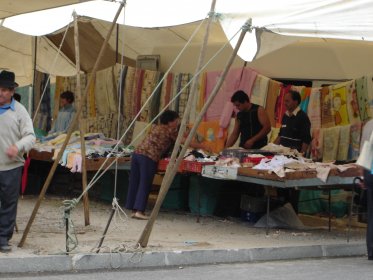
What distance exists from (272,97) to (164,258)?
220 inches

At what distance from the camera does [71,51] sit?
17109mm

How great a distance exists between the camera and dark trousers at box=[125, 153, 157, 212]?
1120cm

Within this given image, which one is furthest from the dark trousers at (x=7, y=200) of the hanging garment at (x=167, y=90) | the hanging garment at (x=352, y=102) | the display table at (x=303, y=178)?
the hanging garment at (x=167, y=90)

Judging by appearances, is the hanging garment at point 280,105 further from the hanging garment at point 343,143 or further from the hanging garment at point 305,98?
the hanging garment at point 343,143

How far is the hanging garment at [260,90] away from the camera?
1303 centimetres

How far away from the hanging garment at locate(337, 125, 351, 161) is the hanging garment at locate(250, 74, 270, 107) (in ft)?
4.98

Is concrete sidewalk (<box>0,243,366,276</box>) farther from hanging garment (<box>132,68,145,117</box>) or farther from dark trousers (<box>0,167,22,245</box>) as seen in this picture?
hanging garment (<box>132,68,145,117</box>)

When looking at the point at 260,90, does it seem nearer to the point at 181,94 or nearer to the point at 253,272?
the point at 181,94

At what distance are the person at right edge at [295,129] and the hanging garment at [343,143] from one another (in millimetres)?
872

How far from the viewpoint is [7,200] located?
25.4 ft

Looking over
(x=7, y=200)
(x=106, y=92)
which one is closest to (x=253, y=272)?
(x=7, y=200)

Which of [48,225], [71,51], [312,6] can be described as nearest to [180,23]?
[312,6]

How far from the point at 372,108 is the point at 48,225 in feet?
18.7

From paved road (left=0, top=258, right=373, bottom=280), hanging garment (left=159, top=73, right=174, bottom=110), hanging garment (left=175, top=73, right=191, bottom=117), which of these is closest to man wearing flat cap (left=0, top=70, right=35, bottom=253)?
paved road (left=0, top=258, right=373, bottom=280)
